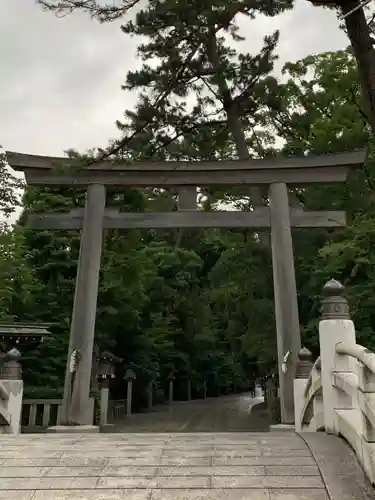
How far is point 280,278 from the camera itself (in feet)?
38.2

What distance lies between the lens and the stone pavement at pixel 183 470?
154 inches

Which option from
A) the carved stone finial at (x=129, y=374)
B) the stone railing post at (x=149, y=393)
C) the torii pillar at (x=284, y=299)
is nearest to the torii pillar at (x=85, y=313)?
the torii pillar at (x=284, y=299)

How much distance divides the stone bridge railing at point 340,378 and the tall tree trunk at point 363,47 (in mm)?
2803

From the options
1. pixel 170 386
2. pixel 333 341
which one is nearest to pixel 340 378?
pixel 333 341

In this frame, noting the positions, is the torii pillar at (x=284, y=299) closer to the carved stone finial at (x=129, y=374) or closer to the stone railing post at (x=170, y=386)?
the carved stone finial at (x=129, y=374)

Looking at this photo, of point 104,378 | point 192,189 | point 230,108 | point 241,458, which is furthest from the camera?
point 104,378

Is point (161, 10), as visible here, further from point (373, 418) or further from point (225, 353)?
point (225, 353)

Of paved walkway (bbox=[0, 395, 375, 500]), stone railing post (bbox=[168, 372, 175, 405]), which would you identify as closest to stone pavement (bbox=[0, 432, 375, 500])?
paved walkway (bbox=[0, 395, 375, 500])

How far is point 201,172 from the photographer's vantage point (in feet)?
39.9

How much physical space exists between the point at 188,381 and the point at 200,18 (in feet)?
81.6

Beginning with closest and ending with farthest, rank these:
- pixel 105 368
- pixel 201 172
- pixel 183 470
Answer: pixel 183 470
pixel 201 172
pixel 105 368

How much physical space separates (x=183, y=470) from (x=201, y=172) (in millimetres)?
8600

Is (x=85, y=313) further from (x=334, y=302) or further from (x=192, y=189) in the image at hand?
(x=334, y=302)

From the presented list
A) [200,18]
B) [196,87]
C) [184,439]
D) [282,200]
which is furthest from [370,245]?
[184,439]
